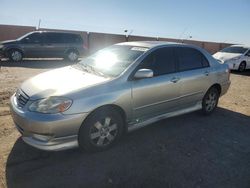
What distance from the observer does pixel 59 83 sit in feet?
14.1

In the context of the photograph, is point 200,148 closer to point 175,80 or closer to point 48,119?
point 175,80

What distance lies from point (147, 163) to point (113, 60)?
1.96 metres

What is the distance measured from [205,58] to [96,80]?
2.99m

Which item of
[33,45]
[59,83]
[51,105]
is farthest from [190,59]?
[33,45]

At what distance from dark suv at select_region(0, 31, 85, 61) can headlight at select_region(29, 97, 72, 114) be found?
12076mm

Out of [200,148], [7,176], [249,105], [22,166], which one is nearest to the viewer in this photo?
[7,176]

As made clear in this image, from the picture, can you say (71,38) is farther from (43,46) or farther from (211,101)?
(211,101)

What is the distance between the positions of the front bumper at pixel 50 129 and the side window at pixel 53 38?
41.4 feet

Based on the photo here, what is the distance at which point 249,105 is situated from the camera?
25.9 feet

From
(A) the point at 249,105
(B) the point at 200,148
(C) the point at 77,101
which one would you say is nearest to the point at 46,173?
(C) the point at 77,101

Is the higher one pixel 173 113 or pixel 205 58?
pixel 205 58

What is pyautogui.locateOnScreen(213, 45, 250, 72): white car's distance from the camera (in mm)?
15148

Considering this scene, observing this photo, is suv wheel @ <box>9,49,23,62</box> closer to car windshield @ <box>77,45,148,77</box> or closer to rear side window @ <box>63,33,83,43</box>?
rear side window @ <box>63,33,83,43</box>

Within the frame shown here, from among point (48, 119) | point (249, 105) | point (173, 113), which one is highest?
point (48, 119)
